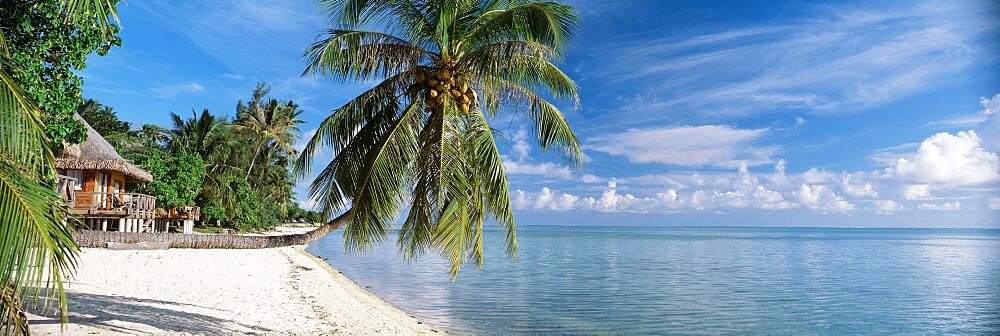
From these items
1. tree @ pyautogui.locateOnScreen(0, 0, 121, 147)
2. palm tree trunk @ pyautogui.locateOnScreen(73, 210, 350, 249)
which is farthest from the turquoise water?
tree @ pyautogui.locateOnScreen(0, 0, 121, 147)

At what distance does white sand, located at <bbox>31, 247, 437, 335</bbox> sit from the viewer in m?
8.28

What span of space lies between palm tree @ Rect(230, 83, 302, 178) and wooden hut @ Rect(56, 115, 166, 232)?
17.6 metres

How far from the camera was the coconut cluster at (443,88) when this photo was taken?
26.0 ft

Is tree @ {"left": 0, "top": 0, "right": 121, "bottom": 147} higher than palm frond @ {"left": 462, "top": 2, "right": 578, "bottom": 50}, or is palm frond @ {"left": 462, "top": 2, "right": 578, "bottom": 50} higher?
palm frond @ {"left": 462, "top": 2, "right": 578, "bottom": 50}

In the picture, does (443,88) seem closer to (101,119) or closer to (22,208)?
(22,208)

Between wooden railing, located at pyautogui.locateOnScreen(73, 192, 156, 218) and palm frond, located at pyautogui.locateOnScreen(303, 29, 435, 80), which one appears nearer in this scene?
palm frond, located at pyautogui.locateOnScreen(303, 29, 435, 80)

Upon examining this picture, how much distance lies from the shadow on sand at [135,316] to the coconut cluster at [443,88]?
398cm

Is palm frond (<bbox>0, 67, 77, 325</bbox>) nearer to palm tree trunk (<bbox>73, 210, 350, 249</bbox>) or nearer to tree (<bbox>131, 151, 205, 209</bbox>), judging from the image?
palm tree trunk (<bbox>73, 210, 350, 249</bbox>)

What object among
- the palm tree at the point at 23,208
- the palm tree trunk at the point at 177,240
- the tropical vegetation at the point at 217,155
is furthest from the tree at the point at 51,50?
the tropical vegetation at the point at 217,155

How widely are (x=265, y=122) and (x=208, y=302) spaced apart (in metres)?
33.4

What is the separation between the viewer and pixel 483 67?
7648 mm

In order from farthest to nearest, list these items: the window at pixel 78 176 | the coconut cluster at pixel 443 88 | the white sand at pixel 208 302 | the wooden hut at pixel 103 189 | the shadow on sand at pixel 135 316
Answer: the window at pixel 78 176
the wooden hut at pixel 103 189
the white sand at pixel 208 302
the coconut cluster at pixel 443 88
the shadow on sand at pixel 135 316

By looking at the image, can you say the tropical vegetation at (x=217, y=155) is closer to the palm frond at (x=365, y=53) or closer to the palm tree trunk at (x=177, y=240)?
the palm tree trunk at (x=177, y=240)

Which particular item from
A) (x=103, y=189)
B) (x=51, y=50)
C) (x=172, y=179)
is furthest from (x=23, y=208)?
(x=172, y=179)
